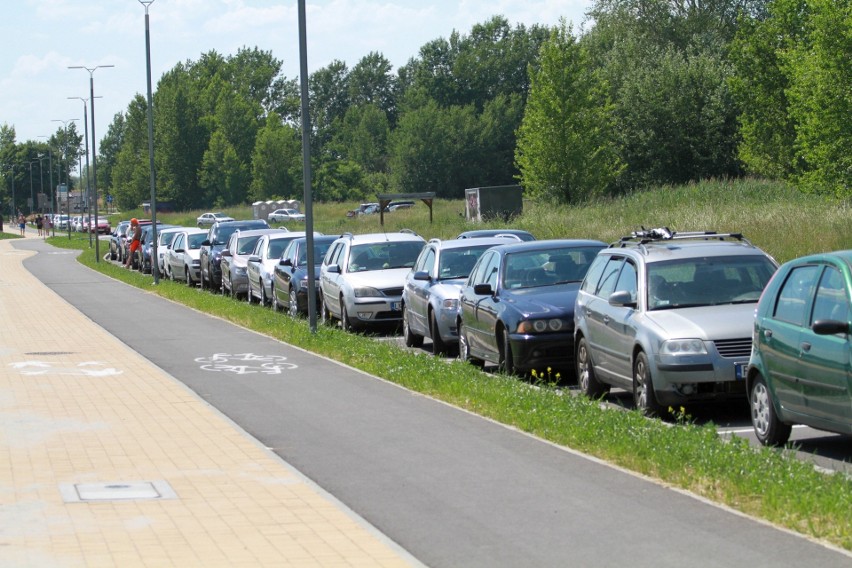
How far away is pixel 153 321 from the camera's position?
26.5 meters

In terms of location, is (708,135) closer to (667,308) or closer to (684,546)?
(667,308)

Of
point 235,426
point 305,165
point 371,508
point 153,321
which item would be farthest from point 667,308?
point 153,321

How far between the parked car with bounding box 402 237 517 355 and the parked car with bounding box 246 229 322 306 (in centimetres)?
994

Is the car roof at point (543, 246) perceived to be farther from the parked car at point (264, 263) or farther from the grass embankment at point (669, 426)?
the parked car at point (264, 263)

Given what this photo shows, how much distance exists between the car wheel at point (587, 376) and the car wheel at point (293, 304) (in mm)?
13008

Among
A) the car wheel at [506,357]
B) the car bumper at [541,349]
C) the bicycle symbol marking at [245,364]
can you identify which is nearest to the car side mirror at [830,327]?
the car bumper at [541,349]

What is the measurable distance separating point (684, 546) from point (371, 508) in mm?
2130

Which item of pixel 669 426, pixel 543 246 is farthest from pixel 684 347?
pixel 543 246

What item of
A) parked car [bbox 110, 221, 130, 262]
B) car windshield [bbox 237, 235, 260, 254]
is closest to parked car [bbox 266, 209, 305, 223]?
parked car [bbox 110, 221, 130, 262]

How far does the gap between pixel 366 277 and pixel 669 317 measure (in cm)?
1136

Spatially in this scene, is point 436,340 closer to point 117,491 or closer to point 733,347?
point 733,347

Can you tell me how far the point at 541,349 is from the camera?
1525cm

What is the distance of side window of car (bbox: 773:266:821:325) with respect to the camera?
10.0 metres

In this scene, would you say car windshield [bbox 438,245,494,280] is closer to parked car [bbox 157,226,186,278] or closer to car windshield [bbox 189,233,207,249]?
car windshield [bbox 189,233,207,249]
